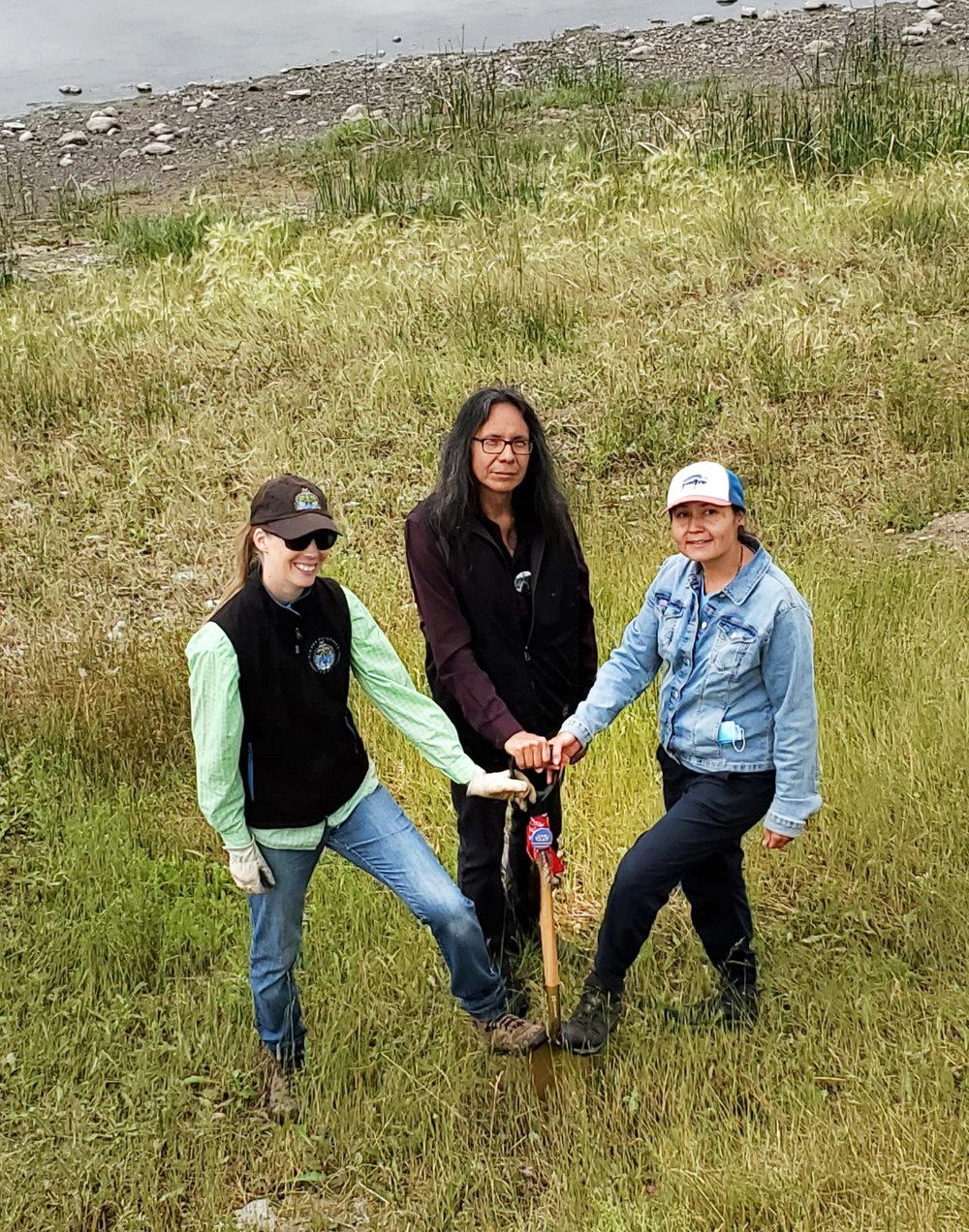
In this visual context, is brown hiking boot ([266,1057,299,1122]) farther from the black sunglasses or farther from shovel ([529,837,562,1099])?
the black sunglasses

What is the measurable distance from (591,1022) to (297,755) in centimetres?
116

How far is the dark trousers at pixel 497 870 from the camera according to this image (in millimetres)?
4180

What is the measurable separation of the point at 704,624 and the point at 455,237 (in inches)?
312

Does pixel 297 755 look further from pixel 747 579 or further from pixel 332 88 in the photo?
pixel 332 88

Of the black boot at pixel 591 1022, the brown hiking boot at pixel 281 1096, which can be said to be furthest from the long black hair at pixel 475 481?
the brown hiking boot at pixel 281 1096

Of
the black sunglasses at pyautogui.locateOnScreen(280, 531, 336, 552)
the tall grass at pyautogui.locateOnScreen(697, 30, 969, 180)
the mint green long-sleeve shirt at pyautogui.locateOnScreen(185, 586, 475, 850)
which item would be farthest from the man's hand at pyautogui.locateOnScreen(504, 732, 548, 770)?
the tall grass at pyautogui.locateOnScreen(697, 30, 969, 180)

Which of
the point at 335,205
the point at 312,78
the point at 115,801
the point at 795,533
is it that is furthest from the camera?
the point at 312,78

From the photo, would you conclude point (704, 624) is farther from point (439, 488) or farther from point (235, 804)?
point (235, 804)

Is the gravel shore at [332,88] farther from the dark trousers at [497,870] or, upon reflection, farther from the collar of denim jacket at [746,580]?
the collar of denim jacket at [746,580]

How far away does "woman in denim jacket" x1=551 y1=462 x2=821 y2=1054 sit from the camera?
359 cm

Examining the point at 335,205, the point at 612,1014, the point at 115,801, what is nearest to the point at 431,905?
the point at 612,1014

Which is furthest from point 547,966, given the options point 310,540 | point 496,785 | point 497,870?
point 310,540

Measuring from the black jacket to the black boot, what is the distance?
749mm

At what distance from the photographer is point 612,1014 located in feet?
13.0
